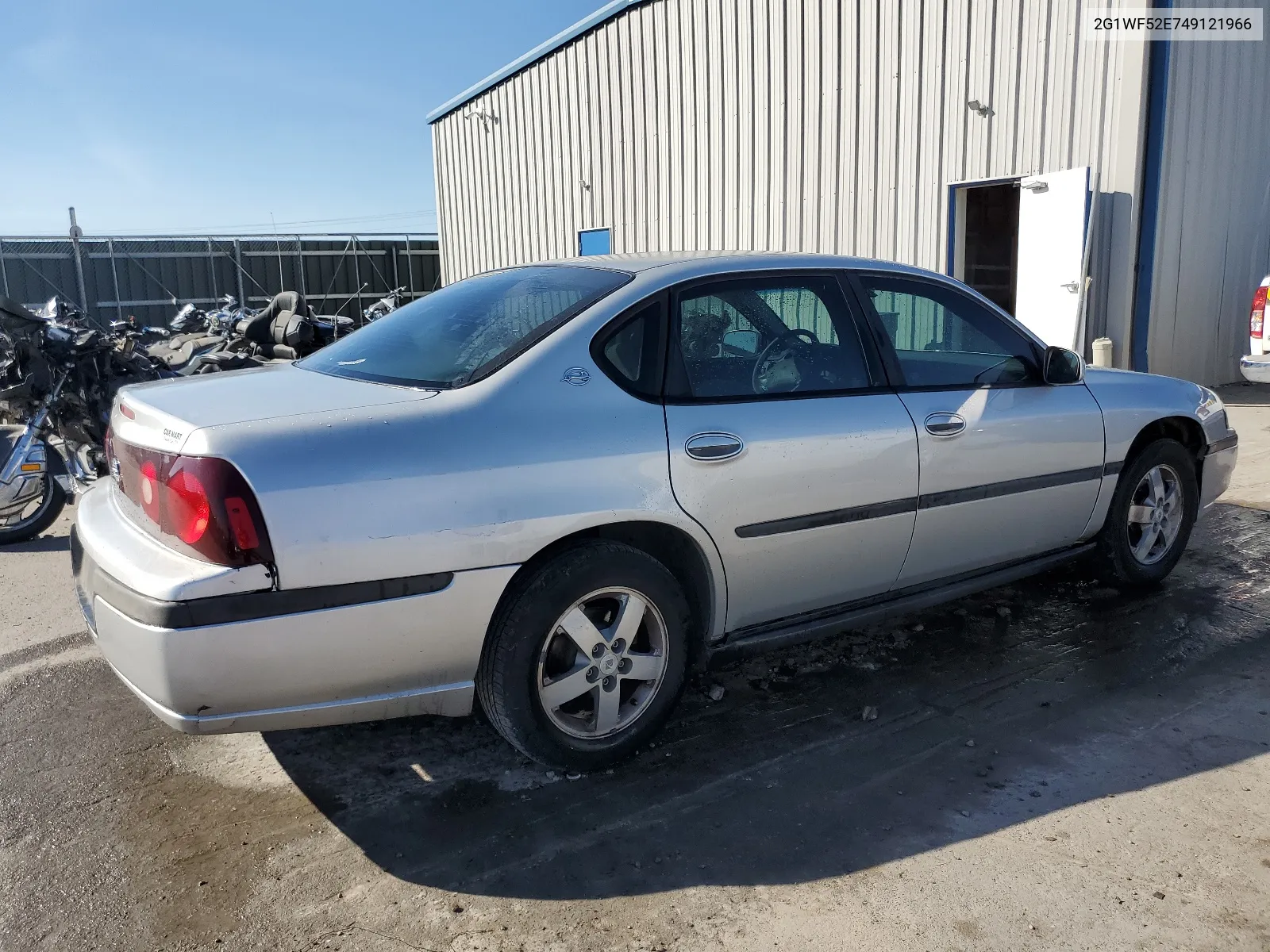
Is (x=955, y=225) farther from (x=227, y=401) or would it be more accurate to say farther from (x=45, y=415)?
(x=227, y=401)

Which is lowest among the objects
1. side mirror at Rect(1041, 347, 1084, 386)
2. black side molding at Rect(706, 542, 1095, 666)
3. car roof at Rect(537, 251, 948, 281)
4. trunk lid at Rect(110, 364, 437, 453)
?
black side molding at Rect(706, 542, 1095, 666)

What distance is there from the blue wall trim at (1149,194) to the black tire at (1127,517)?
5.25 meters

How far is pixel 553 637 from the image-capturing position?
2910mm

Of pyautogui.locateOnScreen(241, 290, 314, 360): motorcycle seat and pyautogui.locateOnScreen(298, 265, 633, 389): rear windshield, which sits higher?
pyautogui.locateOnScreen(298, 265, 633, 389): rear windshield

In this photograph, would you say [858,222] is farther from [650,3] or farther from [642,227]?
[650,3]

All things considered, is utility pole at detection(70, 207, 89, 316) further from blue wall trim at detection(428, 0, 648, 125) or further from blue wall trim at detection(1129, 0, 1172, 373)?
blue wall trim at detection(1129, 0, 1172, 373)

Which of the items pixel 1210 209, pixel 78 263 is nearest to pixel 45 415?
pixel 1210 209

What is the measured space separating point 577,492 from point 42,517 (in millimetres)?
4837

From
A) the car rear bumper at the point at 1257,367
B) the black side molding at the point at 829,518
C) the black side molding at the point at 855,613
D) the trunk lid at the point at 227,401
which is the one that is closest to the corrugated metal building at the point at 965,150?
the car rear bumper at the point at 1257,367

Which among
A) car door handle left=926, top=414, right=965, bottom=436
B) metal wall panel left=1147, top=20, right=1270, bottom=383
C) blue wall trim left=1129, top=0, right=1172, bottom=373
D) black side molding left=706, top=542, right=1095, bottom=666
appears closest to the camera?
black side molding left=706, top=542, right=1095, bottom=666

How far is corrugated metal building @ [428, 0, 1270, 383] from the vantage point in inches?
362

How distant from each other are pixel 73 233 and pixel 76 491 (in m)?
20.8

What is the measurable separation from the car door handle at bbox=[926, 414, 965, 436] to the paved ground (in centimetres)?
95

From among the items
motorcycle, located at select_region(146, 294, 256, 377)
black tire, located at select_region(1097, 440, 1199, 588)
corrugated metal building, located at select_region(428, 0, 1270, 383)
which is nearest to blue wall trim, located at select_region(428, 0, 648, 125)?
Result: corrugated metal building, located at select_region(428, 0, 1270, 383)
